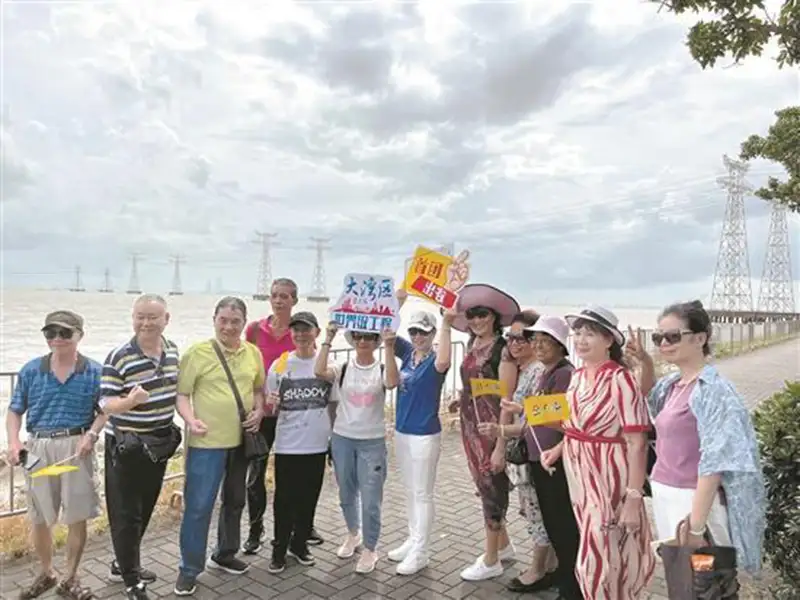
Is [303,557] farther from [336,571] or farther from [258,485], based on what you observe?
[258,485]

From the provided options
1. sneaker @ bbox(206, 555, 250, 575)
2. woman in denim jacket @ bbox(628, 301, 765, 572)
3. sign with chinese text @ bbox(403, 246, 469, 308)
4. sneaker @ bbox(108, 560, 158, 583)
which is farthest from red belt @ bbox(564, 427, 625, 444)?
sneaker @ bbox(108, 560, 158, 583)

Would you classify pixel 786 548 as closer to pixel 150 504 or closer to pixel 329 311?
pixel 329 311

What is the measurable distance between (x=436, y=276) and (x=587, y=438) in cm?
156

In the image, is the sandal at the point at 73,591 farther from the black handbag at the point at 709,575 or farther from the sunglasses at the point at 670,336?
the sunglasses at the point at 670,336

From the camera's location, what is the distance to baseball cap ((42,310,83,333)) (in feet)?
11.9

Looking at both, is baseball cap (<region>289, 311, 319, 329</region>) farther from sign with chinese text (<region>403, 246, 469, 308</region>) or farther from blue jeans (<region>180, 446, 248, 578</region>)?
blue jeans (<region>180, 446, 248, 578</region>)

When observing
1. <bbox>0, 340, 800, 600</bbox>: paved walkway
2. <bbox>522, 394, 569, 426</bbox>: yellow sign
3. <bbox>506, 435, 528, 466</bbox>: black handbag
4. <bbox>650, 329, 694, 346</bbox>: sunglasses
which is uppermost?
<bbox>650, 329, 694, 346</bbox>: sunglasses

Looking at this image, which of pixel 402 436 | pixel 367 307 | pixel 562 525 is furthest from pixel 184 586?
pixel 562 525

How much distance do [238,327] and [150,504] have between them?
1.27 metres

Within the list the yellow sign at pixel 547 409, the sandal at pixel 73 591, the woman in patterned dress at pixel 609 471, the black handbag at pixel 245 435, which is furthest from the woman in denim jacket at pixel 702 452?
the sandal at pixel 73 591

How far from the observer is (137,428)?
11.8ft

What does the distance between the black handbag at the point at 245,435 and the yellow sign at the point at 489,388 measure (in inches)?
59.6

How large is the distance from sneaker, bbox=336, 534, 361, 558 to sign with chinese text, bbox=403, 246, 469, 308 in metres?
1.93

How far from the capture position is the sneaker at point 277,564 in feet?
13.6
